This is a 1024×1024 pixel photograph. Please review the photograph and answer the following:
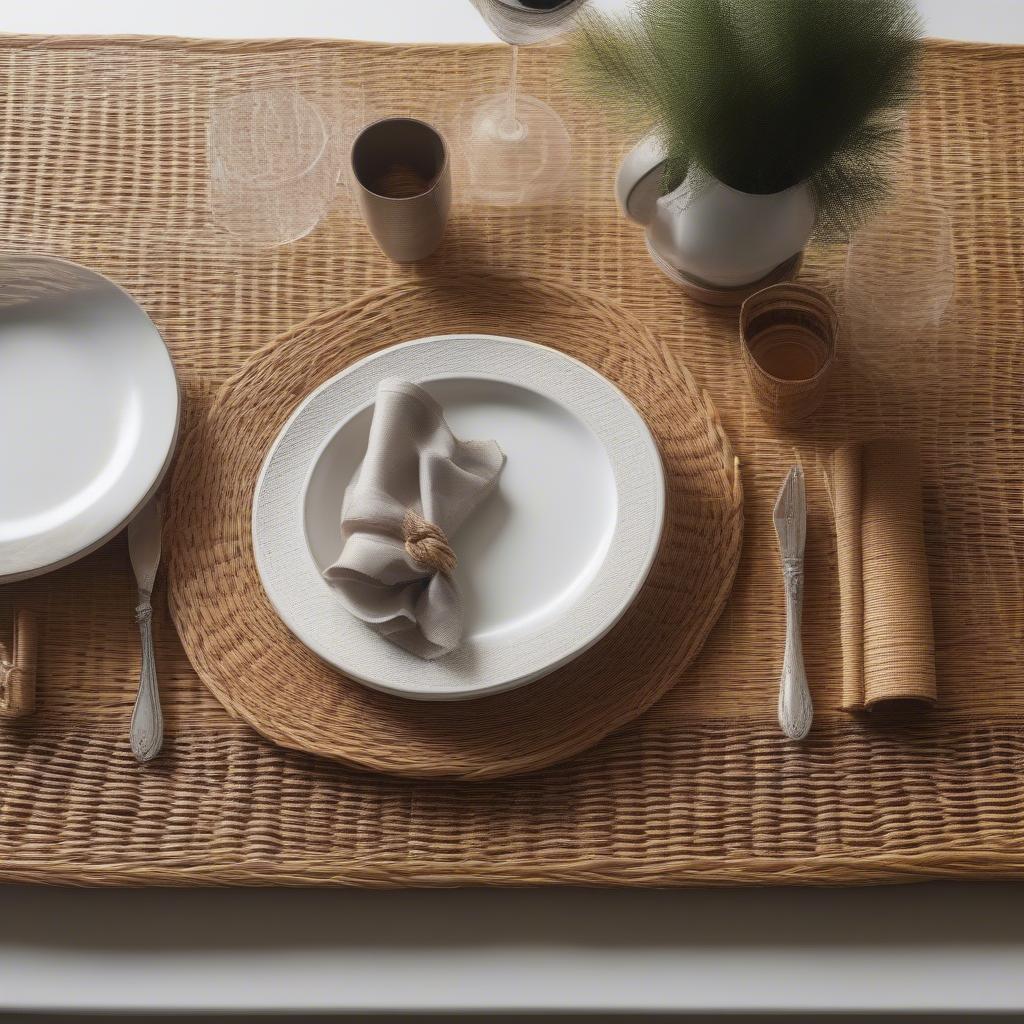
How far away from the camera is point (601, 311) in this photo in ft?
2.69

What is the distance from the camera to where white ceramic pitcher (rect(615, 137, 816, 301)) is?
722mm

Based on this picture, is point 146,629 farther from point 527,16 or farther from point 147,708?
point 527,16

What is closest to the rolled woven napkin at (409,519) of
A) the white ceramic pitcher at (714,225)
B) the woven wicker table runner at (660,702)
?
the woven wicker table runner at (660,702)

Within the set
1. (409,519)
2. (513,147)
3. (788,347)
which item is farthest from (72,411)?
(788,347)

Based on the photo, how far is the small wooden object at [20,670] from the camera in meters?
0.71

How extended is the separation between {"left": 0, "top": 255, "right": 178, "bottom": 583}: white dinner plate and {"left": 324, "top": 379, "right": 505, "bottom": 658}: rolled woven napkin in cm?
16

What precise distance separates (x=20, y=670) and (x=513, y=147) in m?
0.55

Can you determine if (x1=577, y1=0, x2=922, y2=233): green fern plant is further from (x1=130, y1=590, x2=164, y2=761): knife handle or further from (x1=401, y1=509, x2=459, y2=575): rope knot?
(x1=130, y1=590, x2=164, y2=761): knife handle

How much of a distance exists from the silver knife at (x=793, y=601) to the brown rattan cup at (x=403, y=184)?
12.7 inches

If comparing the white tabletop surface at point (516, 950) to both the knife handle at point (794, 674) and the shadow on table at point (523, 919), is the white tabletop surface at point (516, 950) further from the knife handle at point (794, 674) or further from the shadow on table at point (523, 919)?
the knife handle at point (794, 674)

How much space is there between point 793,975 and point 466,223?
595 mm

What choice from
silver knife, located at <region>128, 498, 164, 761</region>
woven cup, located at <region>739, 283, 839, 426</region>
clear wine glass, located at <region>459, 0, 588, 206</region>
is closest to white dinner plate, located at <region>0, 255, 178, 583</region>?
silver knife, located at <region>128, 498, 164, 761</region>

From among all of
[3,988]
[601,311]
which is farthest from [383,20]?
[3,988]

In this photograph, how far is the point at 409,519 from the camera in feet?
2.26
